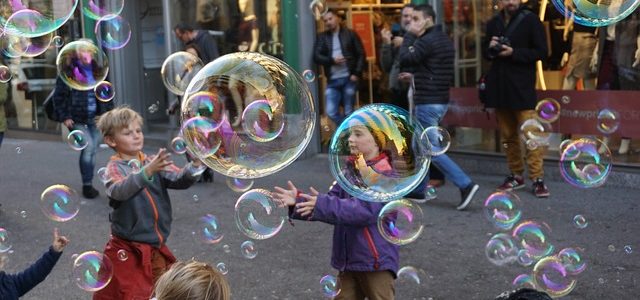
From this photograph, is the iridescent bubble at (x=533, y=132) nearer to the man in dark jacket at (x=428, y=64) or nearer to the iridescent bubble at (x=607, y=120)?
the iridescent bubble at (x=607, y=120)

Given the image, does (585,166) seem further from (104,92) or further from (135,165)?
(104,92)

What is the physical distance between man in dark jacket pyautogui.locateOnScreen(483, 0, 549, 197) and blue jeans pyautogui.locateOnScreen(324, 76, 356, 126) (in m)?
2.17

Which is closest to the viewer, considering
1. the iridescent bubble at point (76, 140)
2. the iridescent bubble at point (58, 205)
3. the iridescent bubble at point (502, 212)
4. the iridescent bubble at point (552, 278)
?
the iridescent bubble at point (552, 278)

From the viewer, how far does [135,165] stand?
15.5ft

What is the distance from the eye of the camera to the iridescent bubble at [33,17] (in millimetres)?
6332

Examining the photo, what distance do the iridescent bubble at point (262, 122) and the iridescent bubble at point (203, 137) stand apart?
161 millimetres

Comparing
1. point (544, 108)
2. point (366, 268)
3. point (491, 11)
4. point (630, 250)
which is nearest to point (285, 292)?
point (366, 268)

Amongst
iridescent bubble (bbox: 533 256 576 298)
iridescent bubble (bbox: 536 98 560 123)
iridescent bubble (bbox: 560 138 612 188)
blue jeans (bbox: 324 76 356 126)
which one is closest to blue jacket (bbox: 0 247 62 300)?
iridescent bubble (bbox: 533 256 576 298)

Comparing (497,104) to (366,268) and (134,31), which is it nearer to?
(366,268)

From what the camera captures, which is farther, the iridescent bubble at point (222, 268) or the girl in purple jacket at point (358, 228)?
the iridescent bubble at point (222, 268)

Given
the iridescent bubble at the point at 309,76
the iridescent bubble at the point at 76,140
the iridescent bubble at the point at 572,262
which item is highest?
the iridescent bubble at the point at 309,76

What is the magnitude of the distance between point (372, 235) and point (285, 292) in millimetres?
1693

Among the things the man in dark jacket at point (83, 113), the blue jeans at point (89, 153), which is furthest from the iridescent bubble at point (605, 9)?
the blue jeans at point (89, 153)

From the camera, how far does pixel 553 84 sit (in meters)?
9.41
